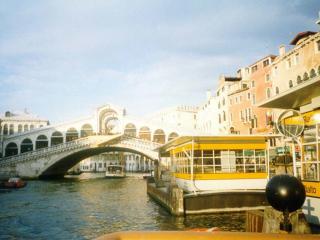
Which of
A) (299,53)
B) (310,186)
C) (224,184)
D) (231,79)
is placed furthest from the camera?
(231,79)

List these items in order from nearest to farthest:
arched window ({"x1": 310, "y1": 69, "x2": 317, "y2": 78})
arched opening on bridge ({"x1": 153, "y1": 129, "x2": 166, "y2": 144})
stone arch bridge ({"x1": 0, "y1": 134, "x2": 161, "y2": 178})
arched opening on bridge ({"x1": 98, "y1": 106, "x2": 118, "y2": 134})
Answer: arched window ({"x1": 310, "y1": 69, "x2": 317, "y2": 78})
stone arch bridge ({"x1": 0, "y1": 134, "x2": 161, "y2": 178})
arched opening on bridge ({"x1": 153, "y1": 129, "x2": 166, "y2": 144})
arched opening on bridge ({"x1": 98, "y1": 106, "x2": 118, "y2": 134})

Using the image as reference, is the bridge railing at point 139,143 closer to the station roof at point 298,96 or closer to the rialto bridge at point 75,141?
the rialto bridge at point 75,141

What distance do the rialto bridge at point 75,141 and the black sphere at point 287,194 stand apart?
117ft

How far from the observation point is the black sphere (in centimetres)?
436

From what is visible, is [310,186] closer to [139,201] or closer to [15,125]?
[139,201]

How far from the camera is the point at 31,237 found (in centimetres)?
1188

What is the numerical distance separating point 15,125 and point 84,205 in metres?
49.2

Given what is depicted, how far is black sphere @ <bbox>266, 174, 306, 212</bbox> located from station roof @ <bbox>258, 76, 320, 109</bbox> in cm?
331

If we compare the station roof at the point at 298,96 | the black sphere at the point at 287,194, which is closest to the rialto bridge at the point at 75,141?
the station roof at the point at 298,96

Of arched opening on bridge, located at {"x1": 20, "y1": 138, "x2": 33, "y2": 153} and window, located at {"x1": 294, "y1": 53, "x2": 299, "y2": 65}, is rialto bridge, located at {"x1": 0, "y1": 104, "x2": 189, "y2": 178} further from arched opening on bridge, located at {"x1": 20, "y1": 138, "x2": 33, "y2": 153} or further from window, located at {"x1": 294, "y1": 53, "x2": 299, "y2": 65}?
window, located at {"x1": 294, "y1": 53, "x2": 299, "y2": 65}

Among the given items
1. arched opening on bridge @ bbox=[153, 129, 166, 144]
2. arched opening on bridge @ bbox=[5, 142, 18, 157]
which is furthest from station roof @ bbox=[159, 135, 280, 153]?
arched opening on bridge @ bbox=[5, 142, 18, 157]

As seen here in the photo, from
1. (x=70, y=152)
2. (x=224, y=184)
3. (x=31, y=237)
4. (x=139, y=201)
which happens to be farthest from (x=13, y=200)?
(x=70, y=152)

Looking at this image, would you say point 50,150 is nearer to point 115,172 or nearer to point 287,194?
point 115,172

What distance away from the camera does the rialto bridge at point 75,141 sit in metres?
41.0
